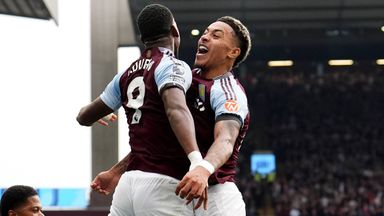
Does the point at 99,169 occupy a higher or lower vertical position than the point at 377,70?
lower

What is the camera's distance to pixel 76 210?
16672 mm

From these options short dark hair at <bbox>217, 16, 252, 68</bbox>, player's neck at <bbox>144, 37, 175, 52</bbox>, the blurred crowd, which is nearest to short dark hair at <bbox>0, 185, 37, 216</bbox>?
player's neck at <bbox>144, 37, 175, 52</bbox>

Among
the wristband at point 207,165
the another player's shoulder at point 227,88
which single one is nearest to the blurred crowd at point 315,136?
the another player's shoulder at point 227,88

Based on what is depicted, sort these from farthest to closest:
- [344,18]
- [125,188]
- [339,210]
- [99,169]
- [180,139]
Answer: [339,210] < [344,18] < [99,169] < [125,188] < [180,139]

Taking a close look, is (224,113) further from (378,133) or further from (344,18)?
(378,133)

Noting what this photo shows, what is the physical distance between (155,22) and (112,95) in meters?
0.59

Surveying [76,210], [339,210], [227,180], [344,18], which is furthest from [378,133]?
[227,180]

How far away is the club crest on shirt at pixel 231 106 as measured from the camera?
458 centimetres

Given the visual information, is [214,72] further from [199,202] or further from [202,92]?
[199,202]

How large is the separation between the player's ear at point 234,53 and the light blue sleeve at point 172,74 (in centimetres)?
42

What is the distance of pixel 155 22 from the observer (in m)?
4.76

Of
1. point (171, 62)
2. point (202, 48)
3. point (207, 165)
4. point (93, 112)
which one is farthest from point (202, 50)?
point (207, 165)

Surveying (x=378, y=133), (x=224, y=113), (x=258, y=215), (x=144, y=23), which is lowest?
(x=258, y=215)

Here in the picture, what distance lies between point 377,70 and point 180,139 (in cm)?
4576
